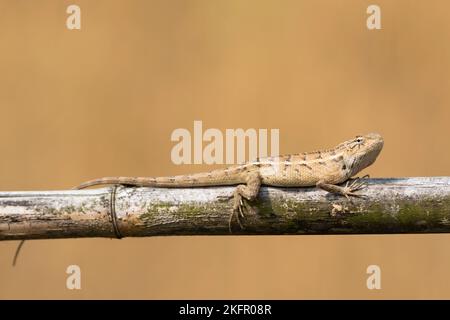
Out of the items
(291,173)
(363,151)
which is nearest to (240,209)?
(291,173)

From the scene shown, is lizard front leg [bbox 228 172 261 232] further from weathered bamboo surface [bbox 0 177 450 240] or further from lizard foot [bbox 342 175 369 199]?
lizard foot [bbox 342 175 369 199]

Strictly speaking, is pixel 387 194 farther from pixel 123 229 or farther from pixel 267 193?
pixel 123 229

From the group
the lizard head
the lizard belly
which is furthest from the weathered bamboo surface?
the lizard head

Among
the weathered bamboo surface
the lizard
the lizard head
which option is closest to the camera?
the weathered bamboo surface

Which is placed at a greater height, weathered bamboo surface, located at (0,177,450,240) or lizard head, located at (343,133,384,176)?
lizard head, located at (343,133,384,176)

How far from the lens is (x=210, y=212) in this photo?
A: 116 inches

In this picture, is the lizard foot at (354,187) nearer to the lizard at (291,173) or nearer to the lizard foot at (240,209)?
the lizard at (291,173)

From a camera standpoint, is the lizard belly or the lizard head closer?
the lizard belly

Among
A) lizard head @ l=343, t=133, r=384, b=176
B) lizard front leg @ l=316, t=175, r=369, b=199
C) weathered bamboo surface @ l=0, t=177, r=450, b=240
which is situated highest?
lizard head @ l=343, t=133, r=384, b=176

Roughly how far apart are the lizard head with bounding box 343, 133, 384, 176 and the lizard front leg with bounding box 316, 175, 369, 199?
0.33 meters

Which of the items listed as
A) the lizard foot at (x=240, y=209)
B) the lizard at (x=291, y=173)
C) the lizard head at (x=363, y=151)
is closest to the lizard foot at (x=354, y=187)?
the lizard at (x=291, y=173)

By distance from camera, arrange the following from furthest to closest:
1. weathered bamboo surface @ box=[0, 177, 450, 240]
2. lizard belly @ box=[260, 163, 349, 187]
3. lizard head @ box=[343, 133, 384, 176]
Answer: lizard head @ box=[343, 133, 384, 176], lizard belly @ box=[260, 163, 349, 187], weathered bamboo surface @ box=[0, 177, 450, 240]

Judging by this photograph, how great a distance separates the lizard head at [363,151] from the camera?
3.49 metres

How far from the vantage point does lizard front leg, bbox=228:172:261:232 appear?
2916 mm
